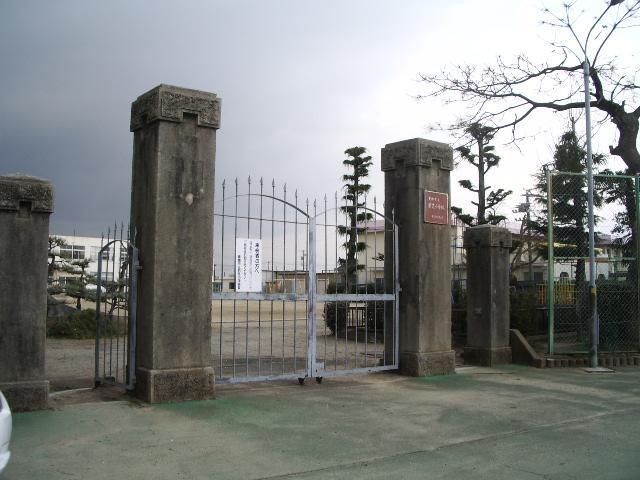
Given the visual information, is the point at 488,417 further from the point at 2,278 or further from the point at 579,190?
the point at 579,190

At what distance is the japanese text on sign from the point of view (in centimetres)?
1000

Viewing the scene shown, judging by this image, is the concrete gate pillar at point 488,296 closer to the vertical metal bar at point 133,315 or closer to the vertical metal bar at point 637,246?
the vertical metal bar at point 637,246

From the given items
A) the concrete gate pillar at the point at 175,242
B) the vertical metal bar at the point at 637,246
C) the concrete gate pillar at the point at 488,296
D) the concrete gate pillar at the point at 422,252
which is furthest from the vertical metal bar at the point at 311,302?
the vertical metal bar at the point at 637,246

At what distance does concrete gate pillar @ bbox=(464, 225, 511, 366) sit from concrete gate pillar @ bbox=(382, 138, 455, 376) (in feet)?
5.61

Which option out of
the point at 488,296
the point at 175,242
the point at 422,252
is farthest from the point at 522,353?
the point at 175,242

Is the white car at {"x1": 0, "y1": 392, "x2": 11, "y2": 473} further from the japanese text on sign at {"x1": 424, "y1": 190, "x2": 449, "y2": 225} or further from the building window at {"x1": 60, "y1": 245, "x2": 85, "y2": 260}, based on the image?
the building window at {"x1": 60, "y1": 245, "x2": 85, "y2": 260}

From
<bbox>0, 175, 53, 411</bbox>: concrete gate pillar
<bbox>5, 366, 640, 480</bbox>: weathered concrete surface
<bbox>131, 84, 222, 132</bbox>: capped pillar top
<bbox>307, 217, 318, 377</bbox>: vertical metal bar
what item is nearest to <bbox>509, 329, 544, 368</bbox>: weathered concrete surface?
<bbox>5, 366, 640, 480</bbox>: weathered concrete surface

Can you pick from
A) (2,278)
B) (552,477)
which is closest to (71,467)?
(2,278)

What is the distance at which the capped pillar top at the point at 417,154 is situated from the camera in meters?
10.0

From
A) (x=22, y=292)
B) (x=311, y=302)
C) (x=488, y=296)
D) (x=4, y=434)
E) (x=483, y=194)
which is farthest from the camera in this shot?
(x=483, y=194)

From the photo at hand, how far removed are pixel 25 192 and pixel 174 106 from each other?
6.61 ft

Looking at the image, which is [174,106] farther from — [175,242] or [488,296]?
[488,296]

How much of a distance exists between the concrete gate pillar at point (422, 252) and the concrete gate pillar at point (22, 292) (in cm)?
557

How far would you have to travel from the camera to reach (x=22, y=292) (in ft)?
21.7
